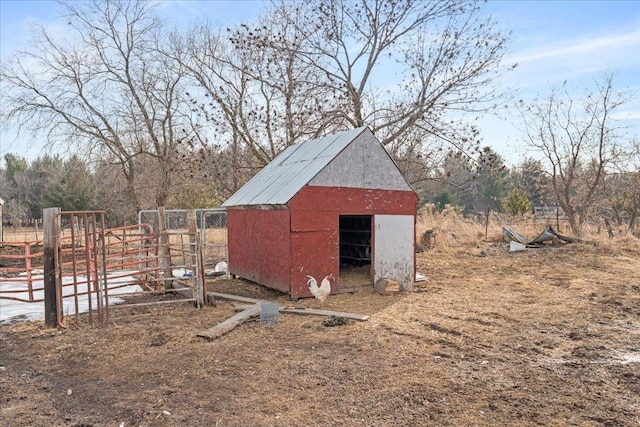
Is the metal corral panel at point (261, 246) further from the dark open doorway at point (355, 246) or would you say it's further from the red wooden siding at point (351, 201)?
the dark open doorway at point (355, 246)

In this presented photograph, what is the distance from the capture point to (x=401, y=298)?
9820 millimetres

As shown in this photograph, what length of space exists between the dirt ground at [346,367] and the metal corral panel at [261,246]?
102 cm

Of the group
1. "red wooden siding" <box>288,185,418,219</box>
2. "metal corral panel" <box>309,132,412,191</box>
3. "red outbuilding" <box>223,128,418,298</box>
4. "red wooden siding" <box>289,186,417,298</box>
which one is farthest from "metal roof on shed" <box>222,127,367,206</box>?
"red wooden siding" <box>289,186,417,298</box>

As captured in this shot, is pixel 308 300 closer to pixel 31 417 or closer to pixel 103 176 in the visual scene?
pixel 31 417

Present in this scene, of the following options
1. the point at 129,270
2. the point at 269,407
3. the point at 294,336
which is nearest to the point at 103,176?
the point at 129,270

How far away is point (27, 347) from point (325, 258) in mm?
5322

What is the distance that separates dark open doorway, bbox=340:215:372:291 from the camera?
12.1 meters

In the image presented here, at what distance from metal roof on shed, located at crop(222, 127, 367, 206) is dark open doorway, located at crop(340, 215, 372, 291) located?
2376 mm

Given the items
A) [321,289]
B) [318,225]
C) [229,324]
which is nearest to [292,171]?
[318,225]

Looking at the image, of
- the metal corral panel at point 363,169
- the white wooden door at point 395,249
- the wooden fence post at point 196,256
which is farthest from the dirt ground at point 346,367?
the metal corral panel at point 363,169

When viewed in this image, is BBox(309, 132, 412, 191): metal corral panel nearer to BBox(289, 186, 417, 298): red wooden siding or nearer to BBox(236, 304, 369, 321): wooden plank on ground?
BBox(289, 186, 417, 298): red wooden siding

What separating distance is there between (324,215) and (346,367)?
453 centimetres

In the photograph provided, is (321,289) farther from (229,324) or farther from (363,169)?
(363,169)

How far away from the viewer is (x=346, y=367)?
551 centimetres
